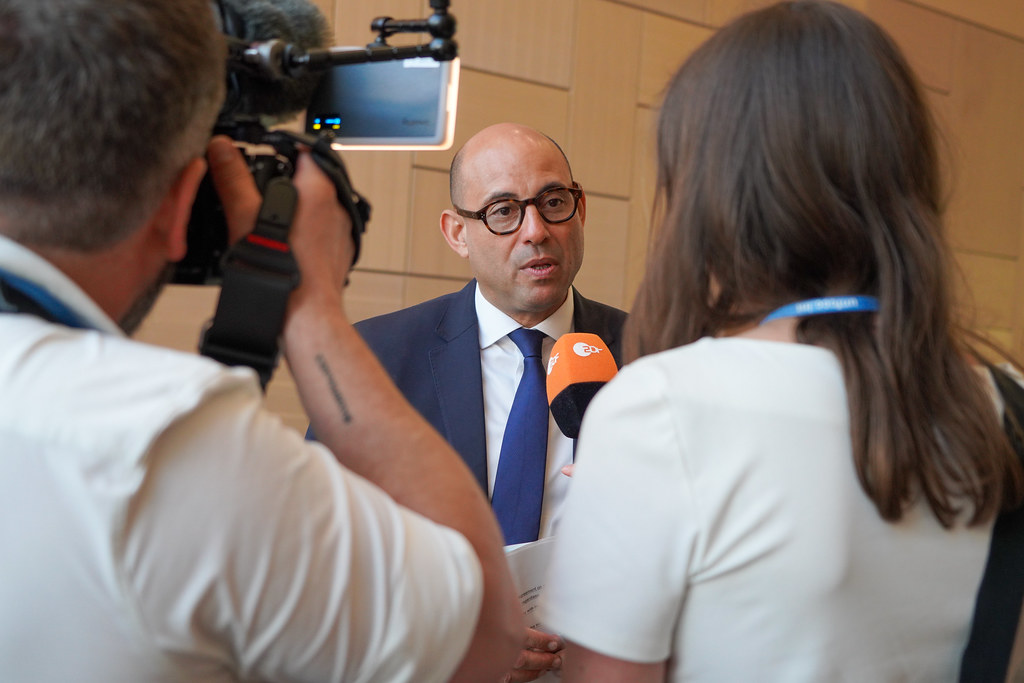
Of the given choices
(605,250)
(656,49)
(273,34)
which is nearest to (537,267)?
(273,34)

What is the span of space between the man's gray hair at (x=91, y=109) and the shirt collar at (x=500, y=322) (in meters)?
1.45

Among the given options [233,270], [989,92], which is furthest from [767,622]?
[989,92]

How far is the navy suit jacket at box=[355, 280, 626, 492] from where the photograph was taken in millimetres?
2043

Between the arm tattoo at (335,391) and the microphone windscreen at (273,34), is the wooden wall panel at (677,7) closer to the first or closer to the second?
the microphone windscreen at (273,34)

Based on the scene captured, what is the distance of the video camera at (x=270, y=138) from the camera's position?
0.85 m

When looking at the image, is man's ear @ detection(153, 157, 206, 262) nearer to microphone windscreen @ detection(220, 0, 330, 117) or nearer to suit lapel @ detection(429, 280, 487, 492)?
microphone windscreen @ detection(220, 0, 330, 117)

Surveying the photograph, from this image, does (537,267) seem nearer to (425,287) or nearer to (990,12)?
(425,287)

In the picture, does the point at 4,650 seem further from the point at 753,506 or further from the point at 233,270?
the point at 753,506

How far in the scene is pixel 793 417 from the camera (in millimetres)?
818

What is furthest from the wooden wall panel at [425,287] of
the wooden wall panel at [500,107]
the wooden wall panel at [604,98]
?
the wooden wall panel at [604,98]

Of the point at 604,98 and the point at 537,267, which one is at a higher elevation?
the point at 604,98

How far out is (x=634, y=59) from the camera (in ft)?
13.6

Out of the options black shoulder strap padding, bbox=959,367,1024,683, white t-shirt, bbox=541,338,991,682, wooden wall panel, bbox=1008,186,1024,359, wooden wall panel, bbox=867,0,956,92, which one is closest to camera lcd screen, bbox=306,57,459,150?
white t-shirt, bbox=541,338,991,682

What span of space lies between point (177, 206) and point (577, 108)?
337cm
